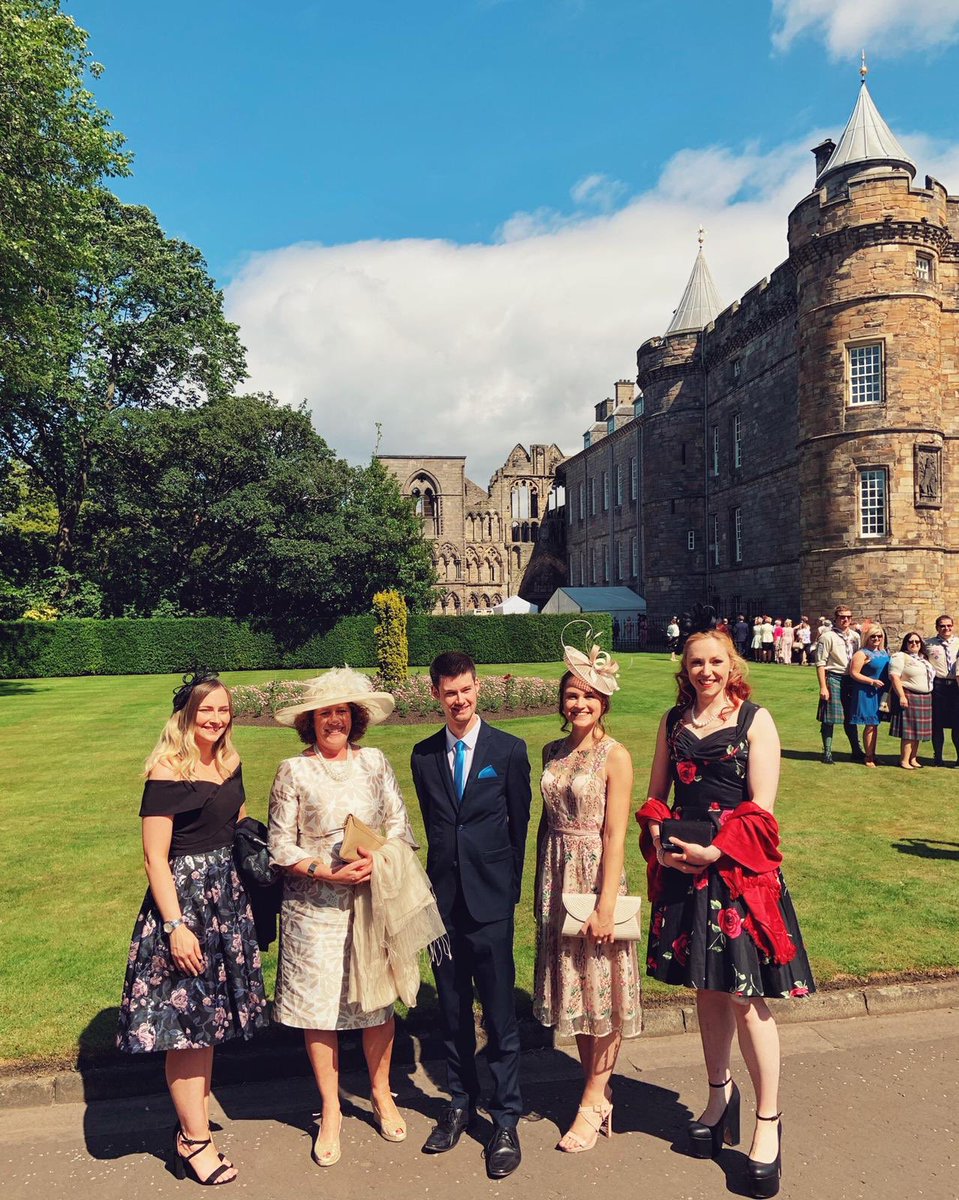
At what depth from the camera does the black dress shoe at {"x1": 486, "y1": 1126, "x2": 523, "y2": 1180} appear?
3.57m

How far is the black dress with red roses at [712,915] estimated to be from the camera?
352 centimetres

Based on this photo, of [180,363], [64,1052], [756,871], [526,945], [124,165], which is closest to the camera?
[756,871]

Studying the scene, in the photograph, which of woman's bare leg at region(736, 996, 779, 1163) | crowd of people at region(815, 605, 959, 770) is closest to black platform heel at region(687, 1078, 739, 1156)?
woman's bare leg at region(736, 996, 779, 1163)

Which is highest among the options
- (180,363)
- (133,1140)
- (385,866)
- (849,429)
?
(180,363)

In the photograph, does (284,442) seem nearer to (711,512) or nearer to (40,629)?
(40,629)

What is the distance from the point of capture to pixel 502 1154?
3.60 meters

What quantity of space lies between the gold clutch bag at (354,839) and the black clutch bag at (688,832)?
1.26 meters

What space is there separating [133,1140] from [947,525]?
3092 centimetres

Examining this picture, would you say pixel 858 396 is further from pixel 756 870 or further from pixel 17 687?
pixel 17 687

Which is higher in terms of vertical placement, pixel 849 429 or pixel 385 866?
pixel 849 429

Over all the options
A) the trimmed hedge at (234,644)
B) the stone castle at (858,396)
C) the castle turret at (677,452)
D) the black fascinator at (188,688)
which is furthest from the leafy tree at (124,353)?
the black fascinator at (188,688)

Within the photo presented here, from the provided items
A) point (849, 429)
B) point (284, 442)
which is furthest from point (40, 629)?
point (849, 429)

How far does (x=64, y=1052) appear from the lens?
4500mm

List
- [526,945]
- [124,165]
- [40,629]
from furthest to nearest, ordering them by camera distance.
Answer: [40,629] < [124,165] < [526,945]
